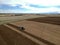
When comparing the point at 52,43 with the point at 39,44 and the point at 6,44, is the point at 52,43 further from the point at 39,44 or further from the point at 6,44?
the point at 6,44

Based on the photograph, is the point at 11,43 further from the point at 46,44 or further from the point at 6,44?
the point at 46,44

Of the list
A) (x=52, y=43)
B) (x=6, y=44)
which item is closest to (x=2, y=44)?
(x=6, y=44)

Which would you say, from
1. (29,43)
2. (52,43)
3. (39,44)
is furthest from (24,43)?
(52,43)

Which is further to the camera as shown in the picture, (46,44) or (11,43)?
(11,43)

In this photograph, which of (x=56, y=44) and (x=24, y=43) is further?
(x=24, y=43)

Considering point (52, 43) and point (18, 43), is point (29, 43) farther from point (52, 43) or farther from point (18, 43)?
point (52, 43)

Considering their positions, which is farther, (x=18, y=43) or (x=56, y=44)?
(x=18, y=43)

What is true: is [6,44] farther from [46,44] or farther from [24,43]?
[46,44]

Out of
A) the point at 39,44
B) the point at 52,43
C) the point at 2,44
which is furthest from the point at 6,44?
the point at 52,43
